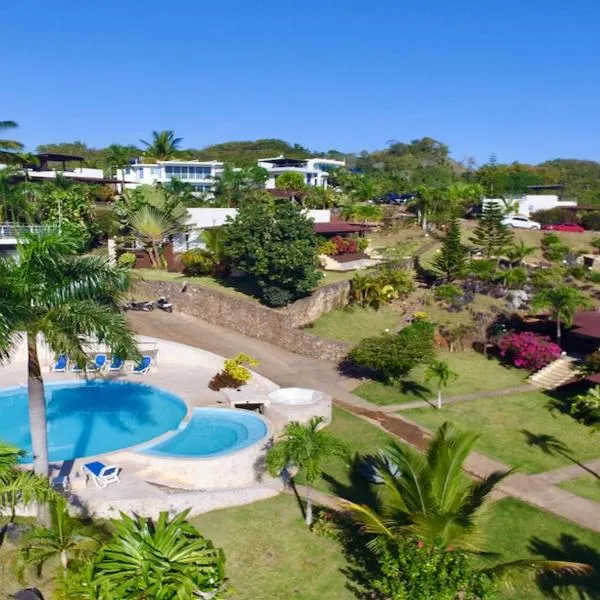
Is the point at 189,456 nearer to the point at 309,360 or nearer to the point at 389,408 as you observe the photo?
the point at 389,408

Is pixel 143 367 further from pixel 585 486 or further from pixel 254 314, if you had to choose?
pixel 585 486

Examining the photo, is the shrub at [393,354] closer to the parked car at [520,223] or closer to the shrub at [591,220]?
the parked car at [520,223]

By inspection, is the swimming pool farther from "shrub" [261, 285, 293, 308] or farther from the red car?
the red car

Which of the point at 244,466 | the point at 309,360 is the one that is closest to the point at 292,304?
the point at 309,360

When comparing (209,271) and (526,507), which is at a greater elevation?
(209,271)

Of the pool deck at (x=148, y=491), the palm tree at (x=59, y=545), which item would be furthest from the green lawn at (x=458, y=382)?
the palm tree at (x=59, y=545)

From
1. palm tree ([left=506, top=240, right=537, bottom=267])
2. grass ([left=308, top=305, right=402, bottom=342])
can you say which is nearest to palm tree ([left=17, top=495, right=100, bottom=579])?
grass ([left=308, top=305, right=402, bottom=342])

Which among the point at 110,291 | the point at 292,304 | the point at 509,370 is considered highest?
the point at 110,291

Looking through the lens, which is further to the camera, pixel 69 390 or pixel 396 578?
pixel 69 390
